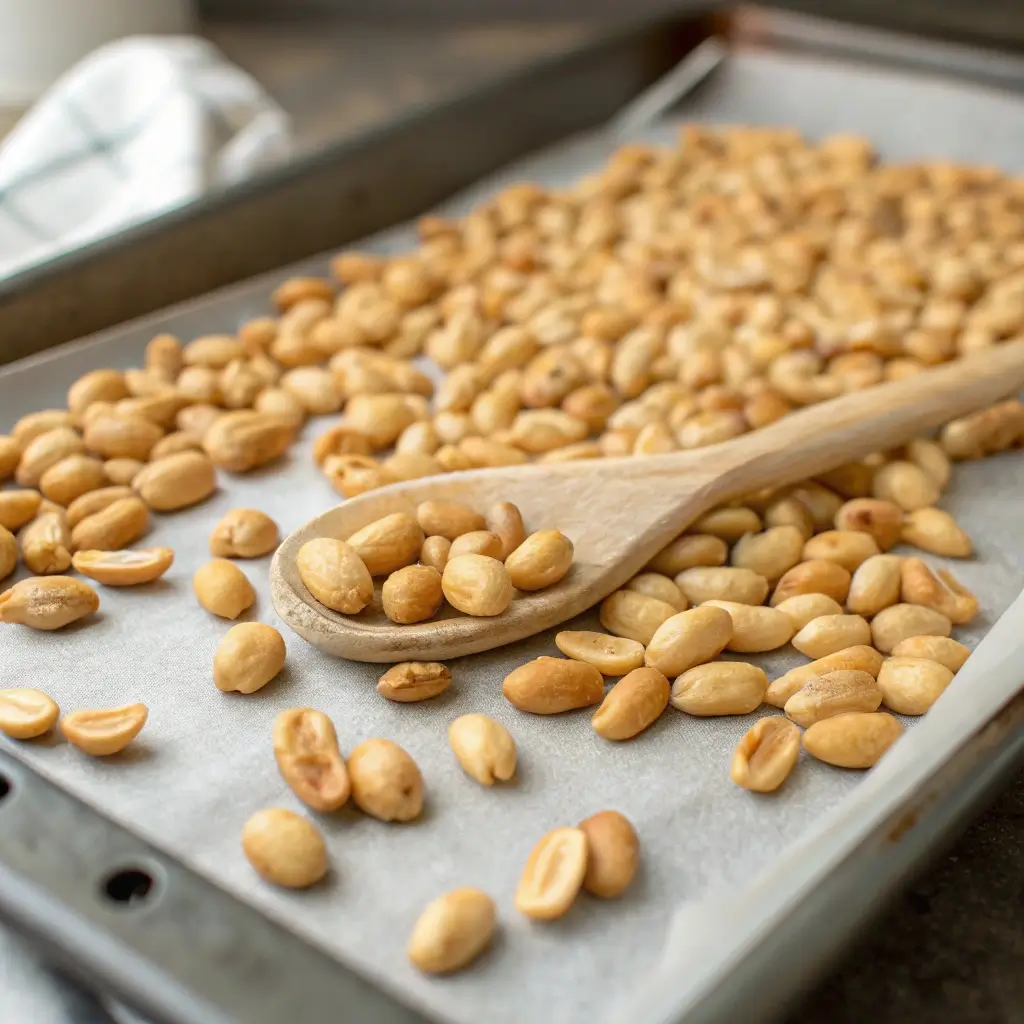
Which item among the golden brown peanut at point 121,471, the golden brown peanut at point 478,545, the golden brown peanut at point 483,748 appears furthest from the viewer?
the golden brown peanut at point 121,471

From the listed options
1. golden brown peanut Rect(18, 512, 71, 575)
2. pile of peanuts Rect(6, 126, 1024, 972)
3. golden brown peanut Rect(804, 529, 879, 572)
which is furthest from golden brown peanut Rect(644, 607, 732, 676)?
golden brown peanut Rect(18, 512, 71, 575)

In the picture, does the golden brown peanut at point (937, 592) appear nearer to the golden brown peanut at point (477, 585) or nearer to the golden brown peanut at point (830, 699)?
the golden brown peanut at point (830, 699)

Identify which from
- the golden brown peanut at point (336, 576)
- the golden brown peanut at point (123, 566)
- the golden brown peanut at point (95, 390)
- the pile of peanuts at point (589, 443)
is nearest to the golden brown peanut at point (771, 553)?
the pile of peanuts at point (589, 443)

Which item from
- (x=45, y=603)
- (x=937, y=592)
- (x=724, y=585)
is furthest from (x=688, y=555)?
(x=45, y=603)

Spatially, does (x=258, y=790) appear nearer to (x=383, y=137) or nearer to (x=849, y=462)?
(x=849, y=462)

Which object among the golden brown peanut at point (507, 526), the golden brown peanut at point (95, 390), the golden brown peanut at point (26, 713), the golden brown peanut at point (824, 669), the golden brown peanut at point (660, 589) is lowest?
the golden brown peanut at point (824, 669)

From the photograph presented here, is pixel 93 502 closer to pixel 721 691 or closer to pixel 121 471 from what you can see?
pixel 121 471
